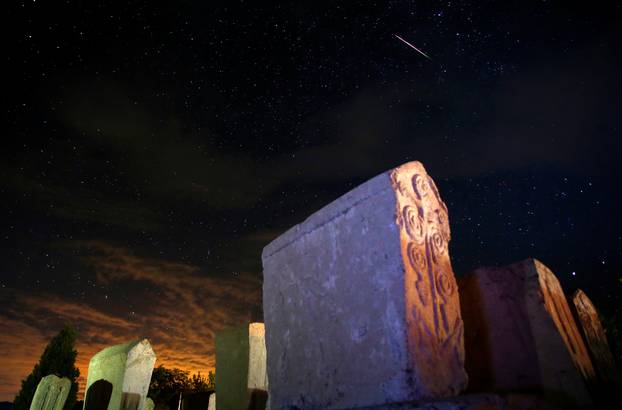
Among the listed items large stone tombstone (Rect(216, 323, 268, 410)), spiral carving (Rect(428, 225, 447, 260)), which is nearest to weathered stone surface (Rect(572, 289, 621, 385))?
spiral carving (Rect(428, 225, 447, 260))

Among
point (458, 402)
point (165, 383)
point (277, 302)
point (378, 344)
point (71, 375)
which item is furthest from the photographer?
point (165, 383)

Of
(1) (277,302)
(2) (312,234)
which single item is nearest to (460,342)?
(2) (312,234)

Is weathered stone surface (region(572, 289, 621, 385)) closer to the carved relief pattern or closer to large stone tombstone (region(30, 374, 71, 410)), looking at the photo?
the carved relief pattern

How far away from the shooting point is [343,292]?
89.9 inches

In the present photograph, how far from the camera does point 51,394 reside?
6223mm

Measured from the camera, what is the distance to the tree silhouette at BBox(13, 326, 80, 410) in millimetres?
12695

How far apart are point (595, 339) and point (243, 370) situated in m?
3.09

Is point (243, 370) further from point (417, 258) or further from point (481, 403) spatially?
point (481, 403)

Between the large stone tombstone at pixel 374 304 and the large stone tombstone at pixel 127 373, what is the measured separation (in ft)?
11.6

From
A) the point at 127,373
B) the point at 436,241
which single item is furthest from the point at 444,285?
the point at 127,373

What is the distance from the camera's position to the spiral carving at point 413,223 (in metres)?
2.07

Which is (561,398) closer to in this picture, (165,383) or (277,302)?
(277,302)

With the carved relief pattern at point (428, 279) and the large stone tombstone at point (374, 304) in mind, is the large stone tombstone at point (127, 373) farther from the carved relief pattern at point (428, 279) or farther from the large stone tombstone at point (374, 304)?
the carved relief pattern at point (428, 279)

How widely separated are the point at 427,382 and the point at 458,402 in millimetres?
268
